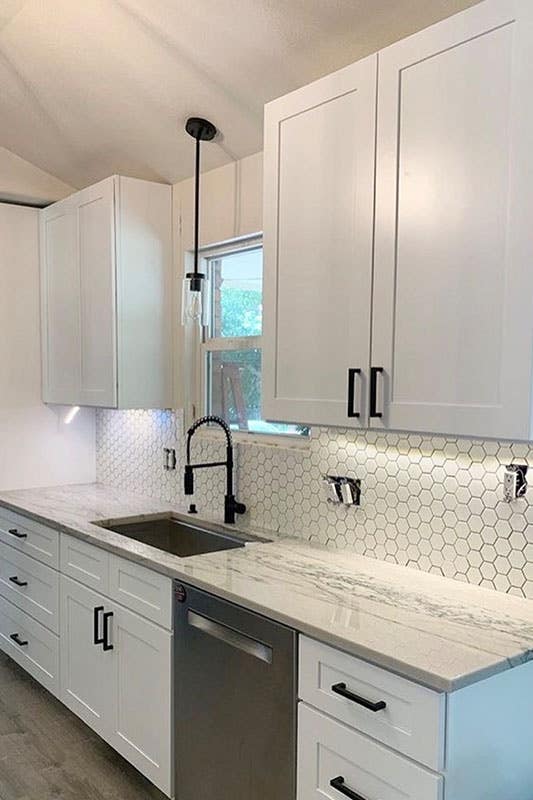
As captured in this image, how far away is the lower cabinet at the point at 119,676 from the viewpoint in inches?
86.7

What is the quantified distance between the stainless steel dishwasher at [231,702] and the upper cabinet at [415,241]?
0.65 m

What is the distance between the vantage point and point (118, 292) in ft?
10.2

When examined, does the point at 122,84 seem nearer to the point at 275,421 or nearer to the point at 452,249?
the point at 275,421

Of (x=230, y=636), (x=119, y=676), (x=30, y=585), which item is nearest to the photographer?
(x=230, y=636)

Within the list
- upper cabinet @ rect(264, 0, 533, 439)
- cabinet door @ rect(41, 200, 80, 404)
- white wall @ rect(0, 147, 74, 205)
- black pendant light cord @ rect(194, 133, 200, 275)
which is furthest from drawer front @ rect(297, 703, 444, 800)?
white wall @ rect(0, 147, 74, 205)

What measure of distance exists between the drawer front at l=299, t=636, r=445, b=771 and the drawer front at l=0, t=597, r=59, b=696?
66.0 inches

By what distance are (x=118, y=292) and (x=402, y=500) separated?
5.53 ft

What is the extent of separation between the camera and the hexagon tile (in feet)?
6.22

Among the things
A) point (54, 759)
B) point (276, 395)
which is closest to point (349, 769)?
point (276, 395)

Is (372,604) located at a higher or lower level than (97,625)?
higher

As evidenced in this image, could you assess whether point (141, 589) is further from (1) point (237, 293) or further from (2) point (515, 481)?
(1) point (237, 293)

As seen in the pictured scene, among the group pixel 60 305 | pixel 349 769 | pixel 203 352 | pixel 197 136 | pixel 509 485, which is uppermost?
pixel 197 136

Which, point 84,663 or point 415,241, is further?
point 84,663

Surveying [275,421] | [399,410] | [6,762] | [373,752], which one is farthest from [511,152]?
[6,762]
